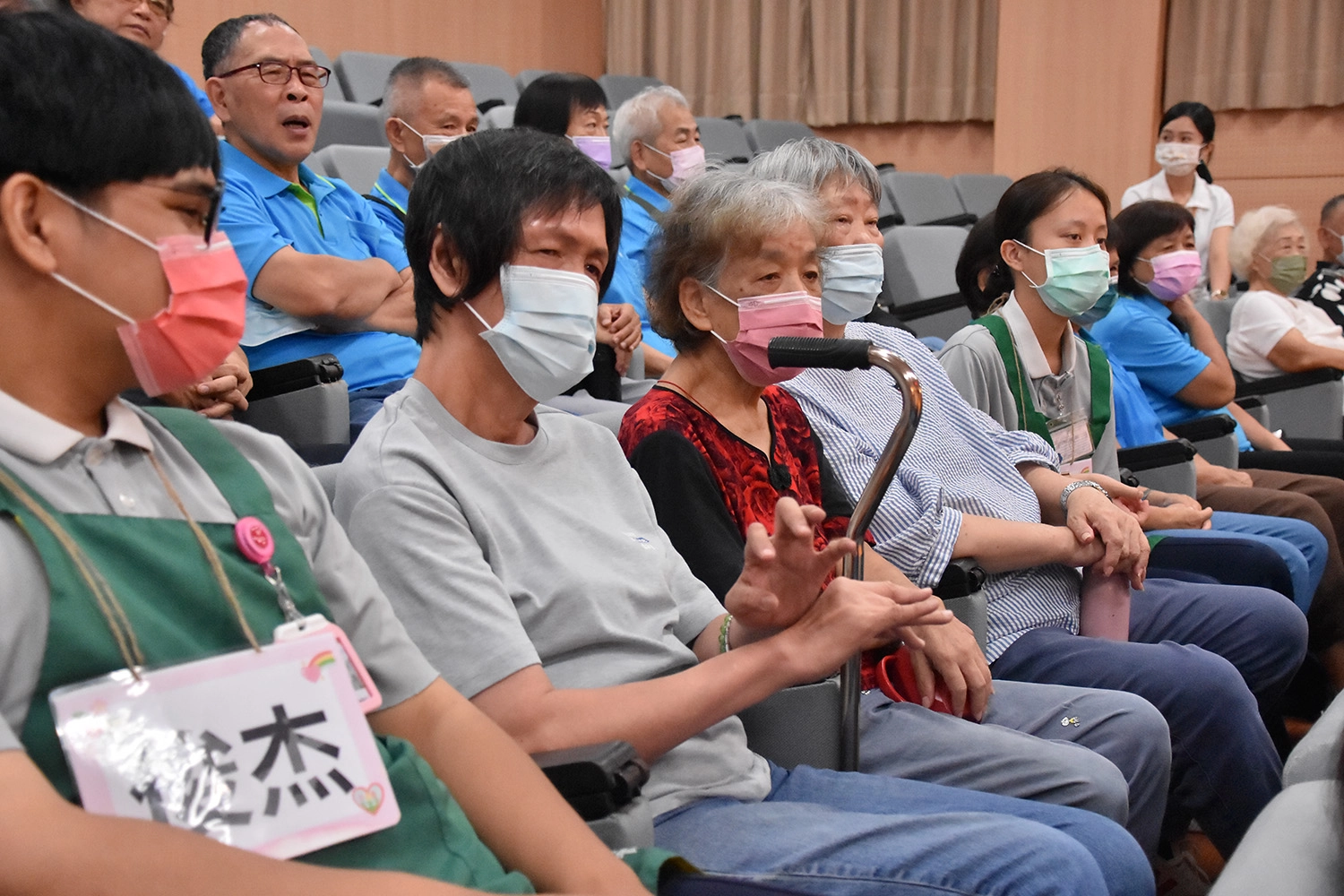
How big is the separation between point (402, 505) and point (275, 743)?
1.10 feet

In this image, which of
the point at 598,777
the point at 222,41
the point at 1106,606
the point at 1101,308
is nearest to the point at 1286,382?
the point at 1101,308

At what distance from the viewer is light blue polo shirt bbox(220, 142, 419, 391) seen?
7.72ft

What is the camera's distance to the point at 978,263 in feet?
9.45

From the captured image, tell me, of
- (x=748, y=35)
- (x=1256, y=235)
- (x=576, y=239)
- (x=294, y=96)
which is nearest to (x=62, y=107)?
(x=576, y=239)

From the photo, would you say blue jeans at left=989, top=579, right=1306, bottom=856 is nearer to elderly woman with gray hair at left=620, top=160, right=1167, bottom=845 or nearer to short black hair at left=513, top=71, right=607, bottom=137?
elderly woman with gray hair at left=620, top=160, right=1167, bottom=845

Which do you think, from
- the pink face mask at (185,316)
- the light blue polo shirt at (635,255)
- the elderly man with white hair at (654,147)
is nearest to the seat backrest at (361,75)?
the elderly man with white hair at (654,147)

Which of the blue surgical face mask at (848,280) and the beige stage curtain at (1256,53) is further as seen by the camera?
the beige stage curtain at (1256,53)

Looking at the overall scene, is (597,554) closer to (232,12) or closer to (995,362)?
(995,362)

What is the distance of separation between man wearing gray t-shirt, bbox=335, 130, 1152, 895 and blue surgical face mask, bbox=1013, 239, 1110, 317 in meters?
1.41

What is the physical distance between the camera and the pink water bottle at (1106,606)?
6.89ft

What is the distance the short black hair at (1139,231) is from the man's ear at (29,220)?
323 centimetres

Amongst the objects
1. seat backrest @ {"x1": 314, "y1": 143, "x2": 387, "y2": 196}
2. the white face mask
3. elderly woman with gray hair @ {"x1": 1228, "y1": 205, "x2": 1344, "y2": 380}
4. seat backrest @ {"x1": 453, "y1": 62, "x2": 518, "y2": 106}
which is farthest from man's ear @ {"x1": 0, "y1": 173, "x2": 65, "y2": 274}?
the white face mask

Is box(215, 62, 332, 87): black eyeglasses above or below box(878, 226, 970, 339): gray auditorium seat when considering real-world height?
above

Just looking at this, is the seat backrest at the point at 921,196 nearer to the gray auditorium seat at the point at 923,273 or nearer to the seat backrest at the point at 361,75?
the gray auditorium seat at the point at 923,273
